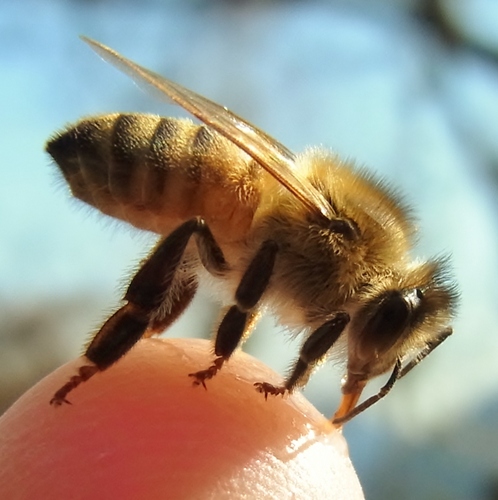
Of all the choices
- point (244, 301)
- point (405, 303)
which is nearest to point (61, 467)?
point (244, 301)

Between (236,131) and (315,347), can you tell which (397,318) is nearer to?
(315,347)

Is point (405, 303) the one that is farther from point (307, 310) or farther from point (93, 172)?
point (93, 172)

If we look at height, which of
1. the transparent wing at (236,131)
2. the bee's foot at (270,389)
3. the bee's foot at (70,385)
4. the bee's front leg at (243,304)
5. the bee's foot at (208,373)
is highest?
the transparent wing at (236,131)

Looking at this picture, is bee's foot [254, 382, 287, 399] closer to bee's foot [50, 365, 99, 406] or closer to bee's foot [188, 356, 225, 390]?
bee's foot [188, 356, 225, 390]

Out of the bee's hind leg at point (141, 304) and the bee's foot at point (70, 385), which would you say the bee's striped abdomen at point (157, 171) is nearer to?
the bee's hind leg at point (141, 304)

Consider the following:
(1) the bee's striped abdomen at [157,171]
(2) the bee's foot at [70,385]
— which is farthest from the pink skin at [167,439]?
(1) the bee's striped abdomen at [157,171]

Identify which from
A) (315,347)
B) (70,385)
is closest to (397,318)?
(315,347)
